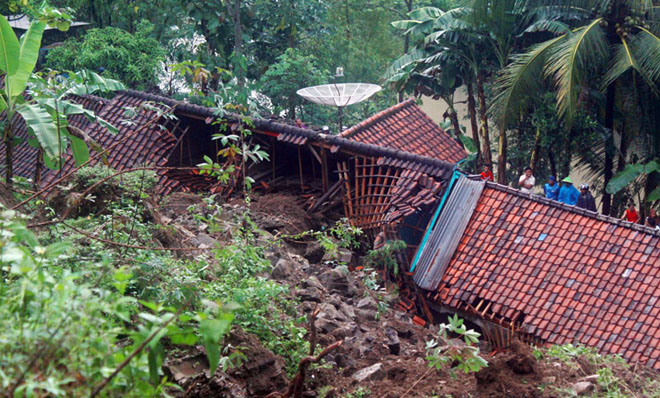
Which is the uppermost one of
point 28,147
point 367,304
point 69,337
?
point 69,337

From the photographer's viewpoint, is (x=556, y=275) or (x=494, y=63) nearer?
(x=556, y=275)

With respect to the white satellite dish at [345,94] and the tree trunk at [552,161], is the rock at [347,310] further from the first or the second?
the tree trunk at [552,161]

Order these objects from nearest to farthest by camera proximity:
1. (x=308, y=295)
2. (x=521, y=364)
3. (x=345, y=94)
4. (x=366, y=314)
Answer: (x=521, y=364) < (x=308, y=295) < (x=366, y=314) < (x=345, y=94)

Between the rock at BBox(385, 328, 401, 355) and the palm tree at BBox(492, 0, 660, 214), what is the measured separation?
6419 mm

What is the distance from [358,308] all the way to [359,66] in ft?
59.0

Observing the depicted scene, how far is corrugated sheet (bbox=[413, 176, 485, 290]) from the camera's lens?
10555 millimetres

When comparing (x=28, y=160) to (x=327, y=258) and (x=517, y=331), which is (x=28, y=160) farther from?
(x=517, y=331)

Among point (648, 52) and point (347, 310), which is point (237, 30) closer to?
point (648, 52)

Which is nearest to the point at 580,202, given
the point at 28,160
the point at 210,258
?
the point at 210,258

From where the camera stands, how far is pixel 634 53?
1361 centimetres

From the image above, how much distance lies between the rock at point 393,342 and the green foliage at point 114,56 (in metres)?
11.6

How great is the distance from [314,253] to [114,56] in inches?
379

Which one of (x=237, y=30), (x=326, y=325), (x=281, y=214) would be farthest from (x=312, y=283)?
(x=237, y=30)

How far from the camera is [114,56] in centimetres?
1748
